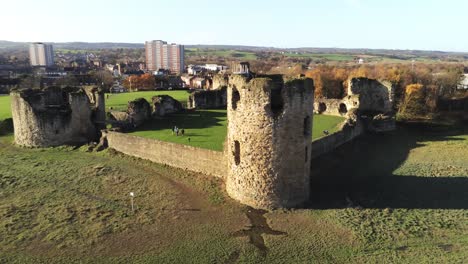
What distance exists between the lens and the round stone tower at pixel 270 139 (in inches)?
668

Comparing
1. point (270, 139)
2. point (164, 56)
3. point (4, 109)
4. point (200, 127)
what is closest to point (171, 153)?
point (200, 127)

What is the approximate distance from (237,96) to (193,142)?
7564 millimetres

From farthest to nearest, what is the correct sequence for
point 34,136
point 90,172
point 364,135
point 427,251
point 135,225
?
1. point 364,135
2. point 34,136
3. point 90,172
4. point 135,225
5. point 427,251

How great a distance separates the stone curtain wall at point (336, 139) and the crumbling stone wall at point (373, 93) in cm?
480

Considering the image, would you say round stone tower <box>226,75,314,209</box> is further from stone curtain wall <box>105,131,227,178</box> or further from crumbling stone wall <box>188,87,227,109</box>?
crumbling stone wall <box>188,87,227,109</box>

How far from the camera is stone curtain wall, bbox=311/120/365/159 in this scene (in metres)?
24.4

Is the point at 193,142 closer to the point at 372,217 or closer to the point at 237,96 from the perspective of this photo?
the point at 237,96

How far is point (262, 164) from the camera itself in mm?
17594

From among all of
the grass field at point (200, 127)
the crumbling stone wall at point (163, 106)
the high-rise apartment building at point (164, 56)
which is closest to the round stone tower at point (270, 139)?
the grass field at point (200, 127)

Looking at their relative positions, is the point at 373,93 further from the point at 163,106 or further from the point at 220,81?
the point at 163,106

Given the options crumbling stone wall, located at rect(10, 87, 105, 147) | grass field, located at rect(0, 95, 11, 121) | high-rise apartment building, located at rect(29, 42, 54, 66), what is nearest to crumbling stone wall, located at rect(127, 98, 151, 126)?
crumbling stone wall, located at rect(10, 87, 105, 147)

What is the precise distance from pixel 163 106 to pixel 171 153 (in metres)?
11.1

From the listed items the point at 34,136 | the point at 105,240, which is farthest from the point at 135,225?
the point at 34,136

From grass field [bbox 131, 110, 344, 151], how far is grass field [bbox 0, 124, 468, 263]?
267cm
